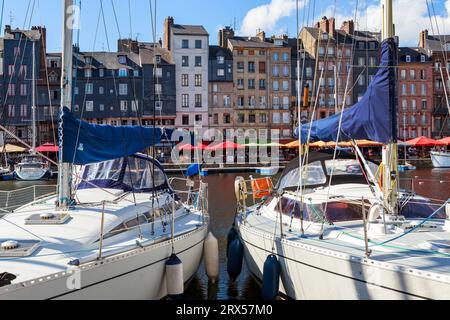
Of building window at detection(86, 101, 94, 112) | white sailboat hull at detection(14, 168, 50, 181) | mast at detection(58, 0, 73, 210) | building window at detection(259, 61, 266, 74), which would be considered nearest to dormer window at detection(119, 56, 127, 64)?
building window at detection(86, 101, 94, 112)

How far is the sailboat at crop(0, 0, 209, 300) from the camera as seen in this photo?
7.26 meters

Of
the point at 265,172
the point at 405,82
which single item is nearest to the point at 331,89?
the point at 405,82

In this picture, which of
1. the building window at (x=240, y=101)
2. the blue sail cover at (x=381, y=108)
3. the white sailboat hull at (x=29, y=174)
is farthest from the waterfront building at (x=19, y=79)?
the blue sail cover at (x=381, y=108)

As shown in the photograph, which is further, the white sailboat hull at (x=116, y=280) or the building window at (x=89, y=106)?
the building window at (x=89, y=106)

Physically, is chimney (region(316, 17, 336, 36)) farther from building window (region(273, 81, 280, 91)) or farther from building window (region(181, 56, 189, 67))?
building window (region(181, 56, 189, 67))

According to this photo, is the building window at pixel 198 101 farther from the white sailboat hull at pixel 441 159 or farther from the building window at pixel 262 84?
the white sailboat hull at pixel 441 159

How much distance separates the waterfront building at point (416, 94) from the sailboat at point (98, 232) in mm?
67163

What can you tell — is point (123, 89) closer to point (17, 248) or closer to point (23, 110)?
point (23, 110)

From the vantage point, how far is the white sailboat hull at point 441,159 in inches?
2257

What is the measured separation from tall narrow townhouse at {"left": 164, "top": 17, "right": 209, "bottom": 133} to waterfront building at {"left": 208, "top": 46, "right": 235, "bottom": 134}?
1.02 m

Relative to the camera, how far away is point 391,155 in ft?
32.8
